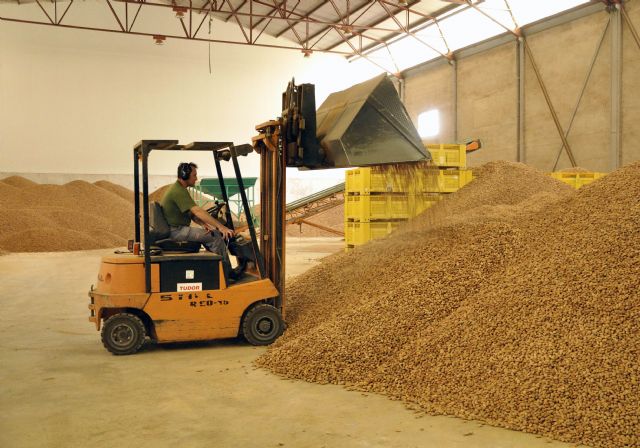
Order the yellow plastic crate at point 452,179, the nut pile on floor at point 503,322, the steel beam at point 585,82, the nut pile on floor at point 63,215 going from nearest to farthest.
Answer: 1. the nut pile on floor at point 503,322
2. the yellow plastic crate at point 452,179
3. the steel beam at point 585,82
4. the nut pile on floor at point 63,215

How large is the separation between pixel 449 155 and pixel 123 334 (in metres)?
7.06

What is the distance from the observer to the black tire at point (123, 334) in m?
5.59

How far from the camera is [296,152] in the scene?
603 centimetres

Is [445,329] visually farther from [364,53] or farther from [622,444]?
[364,53]

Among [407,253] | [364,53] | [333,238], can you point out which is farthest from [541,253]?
[364,53]

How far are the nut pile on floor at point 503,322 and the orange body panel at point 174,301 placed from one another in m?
0.53

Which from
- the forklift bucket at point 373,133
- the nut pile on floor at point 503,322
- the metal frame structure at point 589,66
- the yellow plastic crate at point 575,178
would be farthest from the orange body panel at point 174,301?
the metal frame structure at point 589,66

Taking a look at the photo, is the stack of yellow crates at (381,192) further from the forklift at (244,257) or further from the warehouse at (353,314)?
the forklift at (244,257)

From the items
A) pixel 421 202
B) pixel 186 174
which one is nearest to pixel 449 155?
pixel 421 202

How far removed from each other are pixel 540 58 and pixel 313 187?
39.7 feet

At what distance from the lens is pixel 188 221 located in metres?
5.93

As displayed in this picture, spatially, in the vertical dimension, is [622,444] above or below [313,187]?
below

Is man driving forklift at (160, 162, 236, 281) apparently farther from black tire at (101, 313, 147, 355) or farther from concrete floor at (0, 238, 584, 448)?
concrete floor at (0, 238, 584, 448)

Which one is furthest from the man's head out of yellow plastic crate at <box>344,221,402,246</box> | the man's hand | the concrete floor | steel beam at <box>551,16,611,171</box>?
steel beam at <box>551,16,611,171</box>
